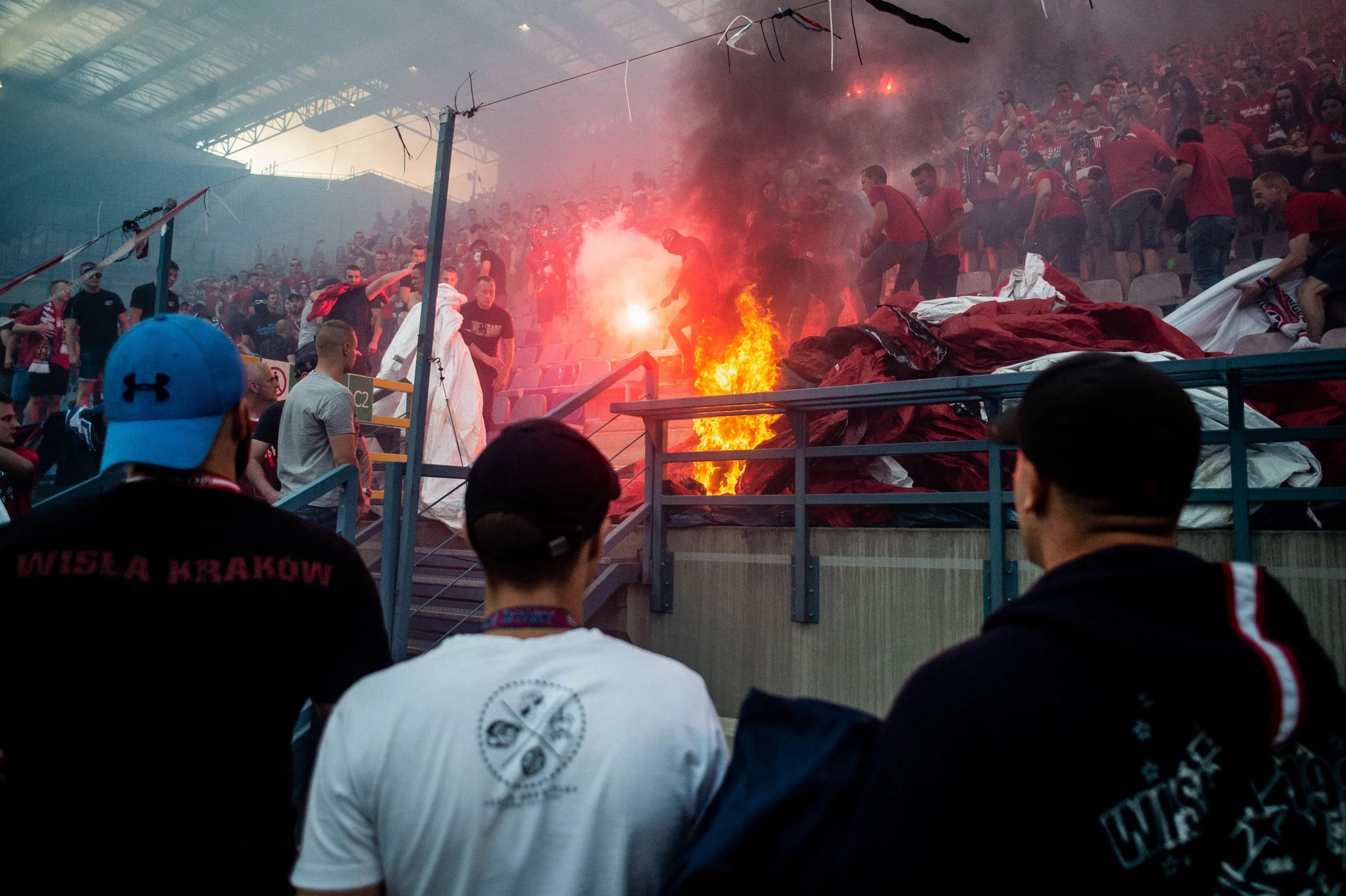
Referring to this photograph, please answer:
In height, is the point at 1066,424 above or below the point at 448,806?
above

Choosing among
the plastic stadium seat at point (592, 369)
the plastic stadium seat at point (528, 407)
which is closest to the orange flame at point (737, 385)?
the plastic stadium seat at point (592, 369)

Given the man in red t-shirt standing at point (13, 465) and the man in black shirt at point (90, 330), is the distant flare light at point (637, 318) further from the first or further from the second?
the man in red t-shirt standing at point (13, 465)

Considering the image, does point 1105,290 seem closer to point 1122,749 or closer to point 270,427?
point 270,427

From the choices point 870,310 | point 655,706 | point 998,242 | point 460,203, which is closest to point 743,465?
point 655,706

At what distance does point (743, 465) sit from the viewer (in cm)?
638

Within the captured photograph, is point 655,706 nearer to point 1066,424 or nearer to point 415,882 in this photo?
point 415,882

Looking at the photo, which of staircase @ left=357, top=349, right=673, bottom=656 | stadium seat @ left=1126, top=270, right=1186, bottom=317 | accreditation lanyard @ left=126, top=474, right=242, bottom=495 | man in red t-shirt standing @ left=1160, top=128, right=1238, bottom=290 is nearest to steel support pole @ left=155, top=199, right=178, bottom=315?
staircase @ left=357, top=349, right=673, bottom=656

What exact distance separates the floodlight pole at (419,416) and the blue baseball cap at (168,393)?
10.4ft

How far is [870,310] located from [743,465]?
644 centimetres

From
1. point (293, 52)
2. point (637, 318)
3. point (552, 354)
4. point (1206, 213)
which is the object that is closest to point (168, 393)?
point (1206, 213)

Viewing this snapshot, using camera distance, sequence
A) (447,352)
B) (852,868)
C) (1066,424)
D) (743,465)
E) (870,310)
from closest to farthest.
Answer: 1. (852,868)
2. (1066,424)
3. (743,465)
4. (447,352)
5. (870,310)

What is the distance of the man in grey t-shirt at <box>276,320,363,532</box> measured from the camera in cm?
446

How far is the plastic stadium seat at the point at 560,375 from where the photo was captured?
45.4 ft

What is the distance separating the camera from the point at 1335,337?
756 centimetres
